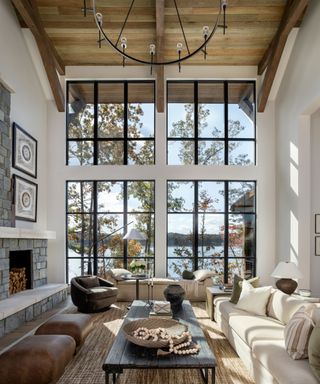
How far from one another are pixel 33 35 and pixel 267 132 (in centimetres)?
560

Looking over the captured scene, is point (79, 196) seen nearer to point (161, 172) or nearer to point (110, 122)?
point (110, 122)

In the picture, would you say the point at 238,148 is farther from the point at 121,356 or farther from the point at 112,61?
the point at 121,356

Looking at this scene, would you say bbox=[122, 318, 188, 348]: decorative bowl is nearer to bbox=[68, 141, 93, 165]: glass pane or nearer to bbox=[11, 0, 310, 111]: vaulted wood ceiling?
bbox=[11, 0, 310, 111]: vaulted wood ceiling

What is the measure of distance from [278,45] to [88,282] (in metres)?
6.06

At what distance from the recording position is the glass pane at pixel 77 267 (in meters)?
8.79

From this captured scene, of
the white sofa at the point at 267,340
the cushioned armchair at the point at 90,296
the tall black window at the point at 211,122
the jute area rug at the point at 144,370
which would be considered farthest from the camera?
the tall black window at the point at 211,122

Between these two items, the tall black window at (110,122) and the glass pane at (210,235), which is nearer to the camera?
the glass pane at (210,235)

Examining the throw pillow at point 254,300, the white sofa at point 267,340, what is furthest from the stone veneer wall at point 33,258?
the throw pillow at point 254,300

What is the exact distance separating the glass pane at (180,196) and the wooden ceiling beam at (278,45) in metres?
2.51

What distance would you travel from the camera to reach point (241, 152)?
895cm

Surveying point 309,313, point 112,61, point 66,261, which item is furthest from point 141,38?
point 309,313

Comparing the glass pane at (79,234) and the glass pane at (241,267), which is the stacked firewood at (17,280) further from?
the glass pane at (241,267)

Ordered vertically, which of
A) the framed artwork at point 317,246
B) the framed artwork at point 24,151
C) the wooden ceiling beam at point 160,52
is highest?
the wooden ceiling beam at point 160,52

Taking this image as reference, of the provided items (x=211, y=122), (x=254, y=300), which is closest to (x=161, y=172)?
(x=211, y=122)
